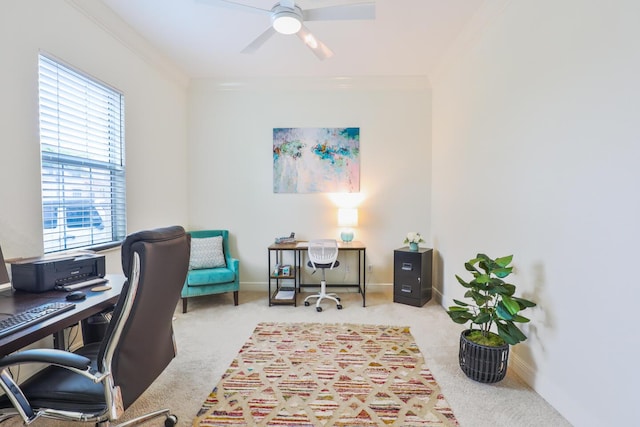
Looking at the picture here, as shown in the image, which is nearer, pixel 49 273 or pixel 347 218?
pixel 49 273

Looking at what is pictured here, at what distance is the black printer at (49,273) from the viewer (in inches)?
66.9

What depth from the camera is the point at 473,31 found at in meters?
2.75

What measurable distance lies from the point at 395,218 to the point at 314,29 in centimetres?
252

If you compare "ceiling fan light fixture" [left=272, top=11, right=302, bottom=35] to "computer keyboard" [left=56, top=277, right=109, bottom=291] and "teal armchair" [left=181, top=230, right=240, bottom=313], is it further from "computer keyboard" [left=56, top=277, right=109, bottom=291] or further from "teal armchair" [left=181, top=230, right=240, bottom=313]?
"teal armchair" [left=181, top=230, right=240, bottom=313]

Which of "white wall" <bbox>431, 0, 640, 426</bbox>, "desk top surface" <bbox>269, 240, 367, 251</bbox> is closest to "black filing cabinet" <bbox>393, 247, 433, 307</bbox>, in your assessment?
"desk top surface" <bbox>269, 240, 367, 251</bbox>

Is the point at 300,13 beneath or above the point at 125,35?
beneath

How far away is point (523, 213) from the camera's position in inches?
84.0

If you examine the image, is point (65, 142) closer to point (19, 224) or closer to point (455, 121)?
point (19, 224)

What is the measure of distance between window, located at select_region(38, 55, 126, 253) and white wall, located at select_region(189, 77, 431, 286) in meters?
1.36

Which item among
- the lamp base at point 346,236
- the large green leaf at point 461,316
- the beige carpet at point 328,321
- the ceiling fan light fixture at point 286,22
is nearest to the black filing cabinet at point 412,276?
the beige carpet at point 328,321

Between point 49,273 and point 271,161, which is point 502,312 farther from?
point 271,161

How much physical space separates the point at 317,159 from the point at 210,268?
202cm

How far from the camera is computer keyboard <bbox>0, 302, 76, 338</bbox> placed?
120 cm

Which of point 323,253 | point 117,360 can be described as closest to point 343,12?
point 323,253
